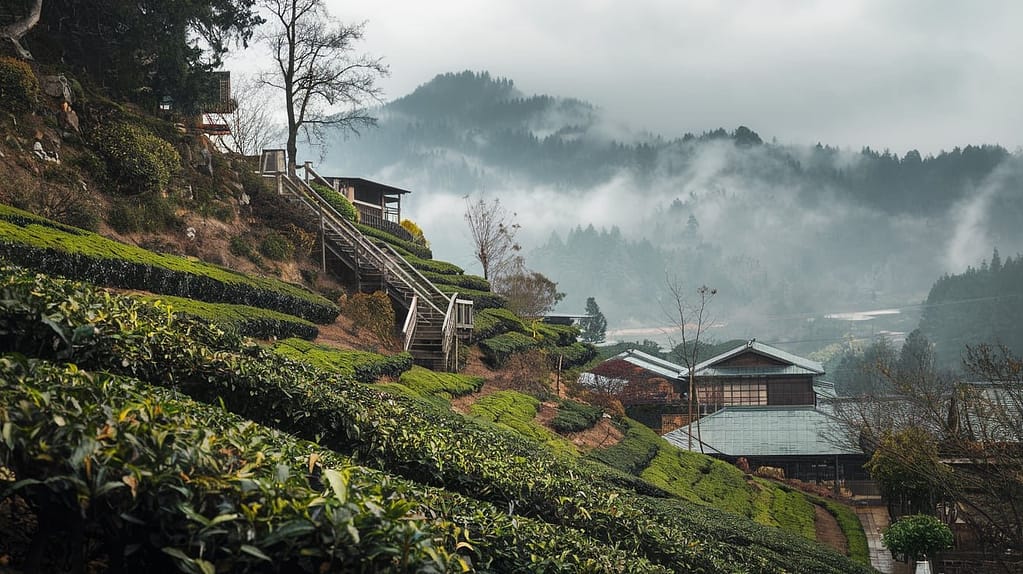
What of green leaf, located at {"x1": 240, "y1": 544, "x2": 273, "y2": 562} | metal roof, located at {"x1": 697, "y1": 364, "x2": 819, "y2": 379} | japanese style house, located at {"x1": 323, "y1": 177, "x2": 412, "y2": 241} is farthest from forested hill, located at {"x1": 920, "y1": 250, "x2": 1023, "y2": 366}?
green leaf, located at {"x1": 240, "y1": 544, "x2": 273, "y2": 562}

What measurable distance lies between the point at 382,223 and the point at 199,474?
130 ft

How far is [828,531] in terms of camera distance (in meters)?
24.3

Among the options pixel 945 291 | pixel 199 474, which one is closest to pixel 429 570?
pixel 199 474

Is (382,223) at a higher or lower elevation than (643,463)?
higher

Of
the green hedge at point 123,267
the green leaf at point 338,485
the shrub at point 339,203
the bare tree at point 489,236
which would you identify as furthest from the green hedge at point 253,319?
the bare tree at point 489,236

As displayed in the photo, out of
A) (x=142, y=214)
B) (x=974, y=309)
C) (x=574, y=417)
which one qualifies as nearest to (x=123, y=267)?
(x=142, y=214)

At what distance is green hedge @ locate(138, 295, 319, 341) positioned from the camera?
13812 millimetres

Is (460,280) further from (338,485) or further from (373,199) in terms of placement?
(338,485)

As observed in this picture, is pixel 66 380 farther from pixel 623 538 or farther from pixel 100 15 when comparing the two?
pixel 100 15

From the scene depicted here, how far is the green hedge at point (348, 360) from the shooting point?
14430 mm

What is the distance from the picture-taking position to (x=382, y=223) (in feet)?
138

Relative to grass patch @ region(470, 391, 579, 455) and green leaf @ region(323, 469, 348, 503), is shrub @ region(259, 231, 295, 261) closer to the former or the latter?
grass patch @ region(470, 391, 579, 455)

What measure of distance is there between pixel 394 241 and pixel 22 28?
1974cm

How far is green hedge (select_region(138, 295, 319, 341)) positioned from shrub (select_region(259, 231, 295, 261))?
5680mm
